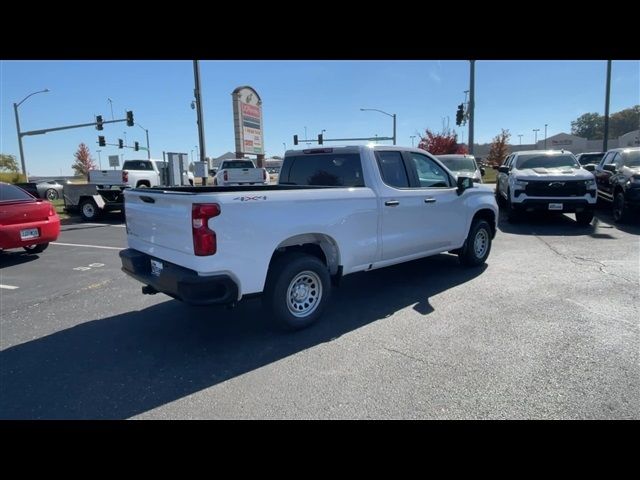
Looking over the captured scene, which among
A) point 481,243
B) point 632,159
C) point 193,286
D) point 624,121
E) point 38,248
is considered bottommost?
point 38,248

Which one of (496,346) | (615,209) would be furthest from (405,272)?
(615,209)

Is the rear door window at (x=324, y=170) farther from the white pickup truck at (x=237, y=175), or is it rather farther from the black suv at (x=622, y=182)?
the white pickup truck at (x=237, y=175)

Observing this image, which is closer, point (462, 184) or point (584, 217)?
point (462, 184)

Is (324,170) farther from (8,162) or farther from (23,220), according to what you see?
(8,162)

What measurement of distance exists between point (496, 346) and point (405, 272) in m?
2.84

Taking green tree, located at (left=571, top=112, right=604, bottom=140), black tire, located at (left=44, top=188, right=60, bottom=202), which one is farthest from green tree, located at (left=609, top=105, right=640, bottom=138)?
black tire, located at (left=44, top=188, right=60, bottom=202)

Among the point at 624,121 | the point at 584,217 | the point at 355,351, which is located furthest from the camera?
the point at 624,121

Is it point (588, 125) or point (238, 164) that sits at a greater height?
point (588, 125)

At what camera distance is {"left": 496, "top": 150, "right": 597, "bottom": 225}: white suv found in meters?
9.99

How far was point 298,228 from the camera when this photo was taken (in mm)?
4043

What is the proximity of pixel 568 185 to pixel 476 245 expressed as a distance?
16.9 feet

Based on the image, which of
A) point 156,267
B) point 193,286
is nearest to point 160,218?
point 156,267
